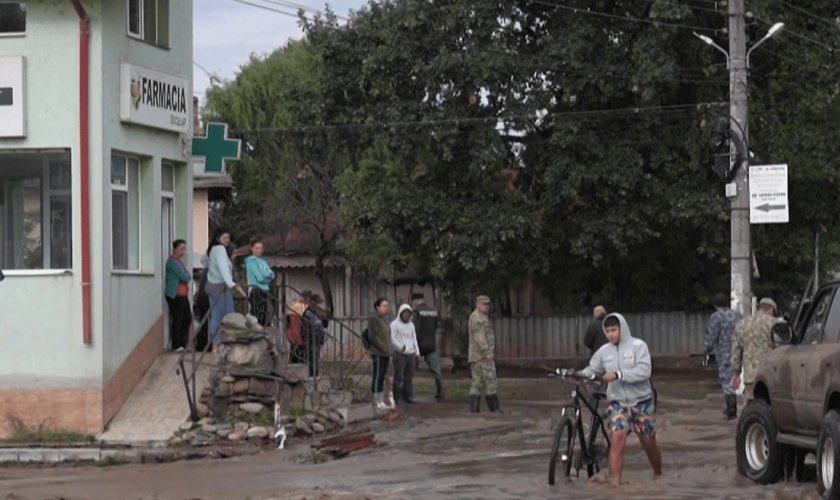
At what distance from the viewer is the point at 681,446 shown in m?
16.6

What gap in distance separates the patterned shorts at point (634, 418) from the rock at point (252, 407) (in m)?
6.68

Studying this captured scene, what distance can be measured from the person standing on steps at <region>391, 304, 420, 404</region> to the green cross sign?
3.97 metres

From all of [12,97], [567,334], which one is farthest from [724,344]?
[567,334]

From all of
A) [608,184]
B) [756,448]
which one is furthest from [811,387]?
[608,184]

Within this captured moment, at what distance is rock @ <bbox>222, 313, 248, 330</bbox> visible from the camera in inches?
731

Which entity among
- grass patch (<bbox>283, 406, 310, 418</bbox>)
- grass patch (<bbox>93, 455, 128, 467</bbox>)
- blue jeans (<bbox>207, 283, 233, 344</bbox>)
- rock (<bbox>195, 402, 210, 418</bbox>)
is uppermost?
blue jeans (<bbox>207, 283, 233, 344</bbox>)

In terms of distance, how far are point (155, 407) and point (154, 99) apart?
4.53m

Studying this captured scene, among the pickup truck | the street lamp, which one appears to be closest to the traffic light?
the street lamp

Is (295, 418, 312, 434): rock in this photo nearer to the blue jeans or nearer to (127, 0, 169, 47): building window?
the blue jeans

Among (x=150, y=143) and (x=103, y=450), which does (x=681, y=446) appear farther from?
(x=150, y=143)

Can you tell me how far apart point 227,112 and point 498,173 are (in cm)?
2139

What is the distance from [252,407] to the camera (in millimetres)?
18125

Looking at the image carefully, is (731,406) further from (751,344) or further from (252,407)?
(252,407)

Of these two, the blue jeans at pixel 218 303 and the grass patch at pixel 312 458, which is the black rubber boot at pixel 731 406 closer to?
the grass patch at pixel 312 458
